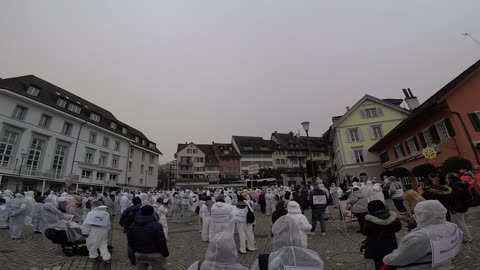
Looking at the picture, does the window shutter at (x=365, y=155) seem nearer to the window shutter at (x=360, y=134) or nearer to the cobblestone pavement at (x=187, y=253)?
the window shutter at (x=360, y=134)

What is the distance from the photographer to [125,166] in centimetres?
5122

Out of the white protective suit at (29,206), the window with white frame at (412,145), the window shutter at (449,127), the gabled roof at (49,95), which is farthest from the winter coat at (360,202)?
the gabled roof at (49,95)

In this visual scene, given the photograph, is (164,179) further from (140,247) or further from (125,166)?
(140,247)

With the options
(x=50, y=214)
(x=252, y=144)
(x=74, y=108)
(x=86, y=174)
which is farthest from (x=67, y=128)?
(x=252, y=144)

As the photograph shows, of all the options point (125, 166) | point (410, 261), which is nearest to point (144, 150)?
point (125, 166)

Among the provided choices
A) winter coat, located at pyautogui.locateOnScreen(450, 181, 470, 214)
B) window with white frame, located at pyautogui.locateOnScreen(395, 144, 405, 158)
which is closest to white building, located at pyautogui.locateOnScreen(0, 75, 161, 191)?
winter coat, located at pyautogui.locateOnScreen(450, 181, 470, 214)

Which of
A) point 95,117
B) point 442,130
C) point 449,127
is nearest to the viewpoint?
point 449,127

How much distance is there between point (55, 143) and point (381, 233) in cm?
4473

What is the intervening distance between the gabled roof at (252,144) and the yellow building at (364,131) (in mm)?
31211

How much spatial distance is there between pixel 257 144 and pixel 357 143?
35794mm

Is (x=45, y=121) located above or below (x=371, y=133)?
above

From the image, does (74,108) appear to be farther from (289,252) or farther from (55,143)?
(289,252)

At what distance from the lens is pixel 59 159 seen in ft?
123

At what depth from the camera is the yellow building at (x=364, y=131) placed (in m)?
33.2
